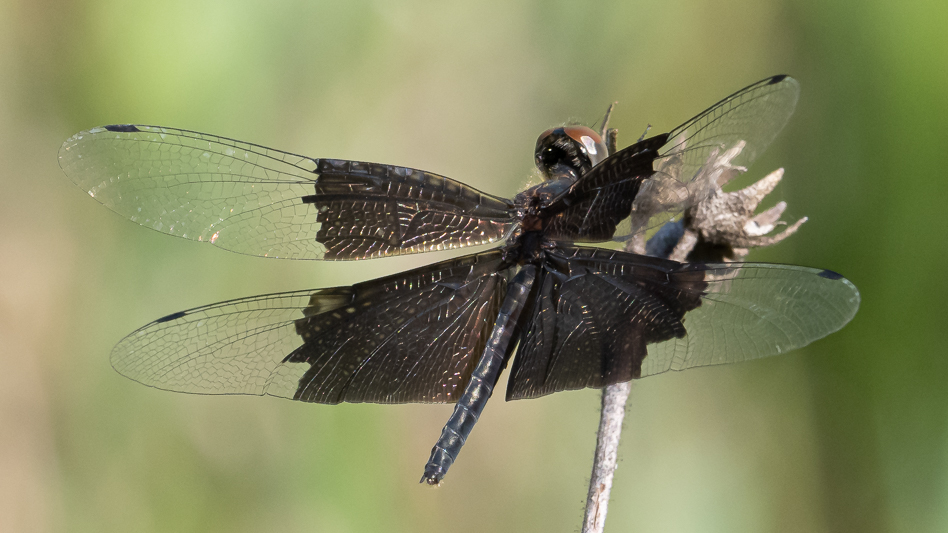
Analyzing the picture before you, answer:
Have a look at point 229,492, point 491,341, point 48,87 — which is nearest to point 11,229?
point 48,87

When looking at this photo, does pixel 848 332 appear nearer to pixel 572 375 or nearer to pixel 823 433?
pixel 823 433

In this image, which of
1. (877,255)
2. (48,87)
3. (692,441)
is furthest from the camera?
(48,87)

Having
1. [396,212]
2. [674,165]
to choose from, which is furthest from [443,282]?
[674,165]

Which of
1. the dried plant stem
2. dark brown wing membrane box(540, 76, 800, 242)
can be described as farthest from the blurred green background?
dark brown wing membrane box(540, 76, 800, 242)

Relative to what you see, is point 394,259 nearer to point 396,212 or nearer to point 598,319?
point 396,212

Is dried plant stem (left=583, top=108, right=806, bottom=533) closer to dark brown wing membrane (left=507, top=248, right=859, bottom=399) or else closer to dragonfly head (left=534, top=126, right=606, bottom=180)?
dark brown wing membrane (left=507, top=248, right=859, bottom=399)

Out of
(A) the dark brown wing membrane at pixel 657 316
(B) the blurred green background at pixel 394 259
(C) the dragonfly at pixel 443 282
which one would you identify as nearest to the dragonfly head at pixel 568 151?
(C) the dragonfly at pixel 443 282

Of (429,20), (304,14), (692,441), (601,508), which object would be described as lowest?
(601,508)
